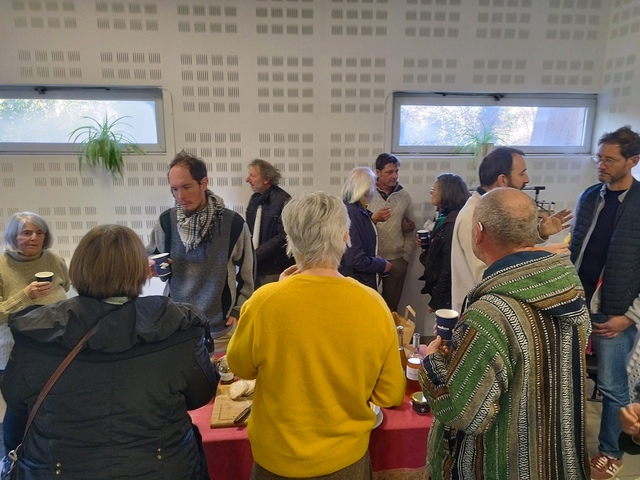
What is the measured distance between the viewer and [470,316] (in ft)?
3.62

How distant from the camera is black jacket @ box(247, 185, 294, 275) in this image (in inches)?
123

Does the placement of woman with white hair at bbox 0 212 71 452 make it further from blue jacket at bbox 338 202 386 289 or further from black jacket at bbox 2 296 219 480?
blue jacket at bbox 338 202 386 289

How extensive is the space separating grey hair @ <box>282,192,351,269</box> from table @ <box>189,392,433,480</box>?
691 millimetres

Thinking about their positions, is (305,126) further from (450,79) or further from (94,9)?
(94,9)

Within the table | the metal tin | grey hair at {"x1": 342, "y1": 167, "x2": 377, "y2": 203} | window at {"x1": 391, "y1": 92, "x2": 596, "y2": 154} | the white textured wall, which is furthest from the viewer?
window at {"x1": 391, "y1": 92, "x2": 596, "y2": 154}

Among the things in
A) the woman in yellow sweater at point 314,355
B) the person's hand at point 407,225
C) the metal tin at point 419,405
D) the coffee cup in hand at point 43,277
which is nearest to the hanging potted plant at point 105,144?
the coffee cup in hand at point 43,277

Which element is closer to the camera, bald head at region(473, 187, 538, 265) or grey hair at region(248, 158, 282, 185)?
Result: bald head at region(473, 187, 538, 265)

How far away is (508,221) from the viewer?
45.2 inches

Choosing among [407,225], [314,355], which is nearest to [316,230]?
[314,355]

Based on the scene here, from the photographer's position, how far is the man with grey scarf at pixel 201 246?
2.03 m

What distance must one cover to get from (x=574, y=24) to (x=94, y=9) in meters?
3.80

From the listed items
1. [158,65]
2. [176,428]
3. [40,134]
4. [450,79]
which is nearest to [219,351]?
[176,428]

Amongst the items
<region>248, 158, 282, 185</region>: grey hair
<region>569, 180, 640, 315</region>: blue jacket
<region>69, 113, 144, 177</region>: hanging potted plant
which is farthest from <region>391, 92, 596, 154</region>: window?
<region>69, 113, 144, 177</region>: hanging potted plant

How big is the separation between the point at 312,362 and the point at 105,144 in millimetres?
2910
